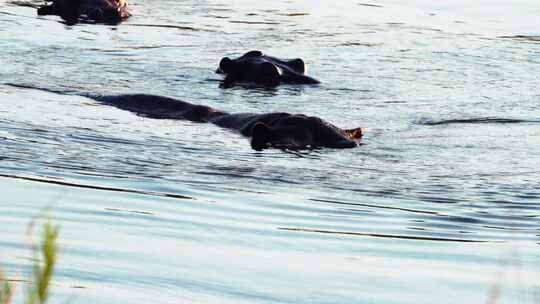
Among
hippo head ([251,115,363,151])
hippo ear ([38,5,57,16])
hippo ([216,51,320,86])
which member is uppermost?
hippo head ([251,115,363,151])

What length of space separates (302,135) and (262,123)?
1.18 feet

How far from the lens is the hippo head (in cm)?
995

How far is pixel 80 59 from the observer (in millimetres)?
14078

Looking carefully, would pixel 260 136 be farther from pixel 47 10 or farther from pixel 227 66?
pixel 47 10

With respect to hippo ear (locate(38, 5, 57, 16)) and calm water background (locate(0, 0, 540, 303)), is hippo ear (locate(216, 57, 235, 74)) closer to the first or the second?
calm water background (locate(0, 0, 540, 303))

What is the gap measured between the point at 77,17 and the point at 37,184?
9990 millimetres

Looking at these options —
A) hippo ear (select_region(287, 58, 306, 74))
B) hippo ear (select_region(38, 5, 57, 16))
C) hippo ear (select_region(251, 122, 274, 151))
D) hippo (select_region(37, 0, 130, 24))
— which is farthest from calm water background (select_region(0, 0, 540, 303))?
hippo ear (select_region(38, 5, 57, 16))

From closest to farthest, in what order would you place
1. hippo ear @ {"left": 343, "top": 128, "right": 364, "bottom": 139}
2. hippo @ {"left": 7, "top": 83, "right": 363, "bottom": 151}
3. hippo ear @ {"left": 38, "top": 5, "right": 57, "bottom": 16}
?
hippo @ {"left": 7, "top": 83, "right": 363, "bottom": 151}
hippo ear @ {"left": 343, "top": 128, "right": 364, "bottom": 139}
hippo ear @ {"left": 38, "top": 5, "right": 57, "bottom": 16}

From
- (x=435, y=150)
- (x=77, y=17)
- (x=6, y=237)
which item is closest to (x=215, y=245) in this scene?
(x=6, y=237)

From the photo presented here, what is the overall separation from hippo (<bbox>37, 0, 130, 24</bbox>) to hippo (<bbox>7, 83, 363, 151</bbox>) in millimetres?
5926

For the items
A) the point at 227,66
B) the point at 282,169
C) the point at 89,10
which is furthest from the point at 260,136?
the point at 89,10

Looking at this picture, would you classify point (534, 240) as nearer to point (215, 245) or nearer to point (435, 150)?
point (215, 245)

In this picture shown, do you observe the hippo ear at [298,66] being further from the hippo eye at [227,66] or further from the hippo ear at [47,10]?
the hippo ear at [47,10]

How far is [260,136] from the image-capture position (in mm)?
9914
